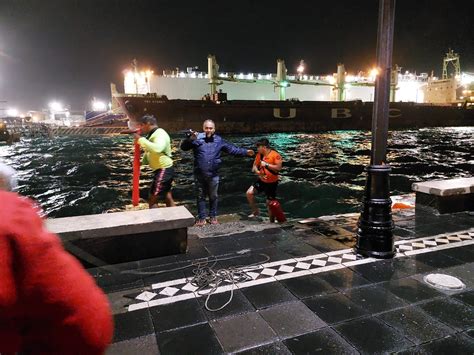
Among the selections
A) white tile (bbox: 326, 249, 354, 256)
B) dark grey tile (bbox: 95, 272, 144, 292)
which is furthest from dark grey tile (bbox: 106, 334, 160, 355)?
white tile (bbox: 326, 249, 354, 256)

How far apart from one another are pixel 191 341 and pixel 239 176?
1396 centimetres

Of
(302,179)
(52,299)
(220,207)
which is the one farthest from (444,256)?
(302,179)

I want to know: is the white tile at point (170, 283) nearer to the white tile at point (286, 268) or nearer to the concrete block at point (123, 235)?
the concrete block at point (123, 235)

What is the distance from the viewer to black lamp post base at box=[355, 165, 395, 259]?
15.8ft

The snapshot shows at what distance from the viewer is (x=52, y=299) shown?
1.11m

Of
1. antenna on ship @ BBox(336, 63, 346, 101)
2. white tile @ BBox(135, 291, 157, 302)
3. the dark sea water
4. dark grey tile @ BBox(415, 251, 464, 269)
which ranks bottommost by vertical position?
the dark sea water

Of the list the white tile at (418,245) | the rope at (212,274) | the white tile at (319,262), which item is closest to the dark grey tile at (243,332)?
the rope at (212,274)

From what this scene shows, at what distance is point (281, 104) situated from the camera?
45.4 m

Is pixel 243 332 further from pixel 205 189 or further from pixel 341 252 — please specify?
pixel 205 189

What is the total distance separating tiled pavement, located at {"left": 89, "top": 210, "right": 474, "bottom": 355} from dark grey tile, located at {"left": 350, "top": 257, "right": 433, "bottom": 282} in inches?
0.5

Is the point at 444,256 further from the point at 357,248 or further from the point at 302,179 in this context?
the point at 302,179

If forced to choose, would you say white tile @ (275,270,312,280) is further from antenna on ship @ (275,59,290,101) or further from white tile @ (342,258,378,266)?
antenna on ship @ (275,59,290,101)

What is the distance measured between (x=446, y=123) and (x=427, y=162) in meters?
40.2

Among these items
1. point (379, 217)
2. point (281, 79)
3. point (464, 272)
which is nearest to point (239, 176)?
point (379, 217)
